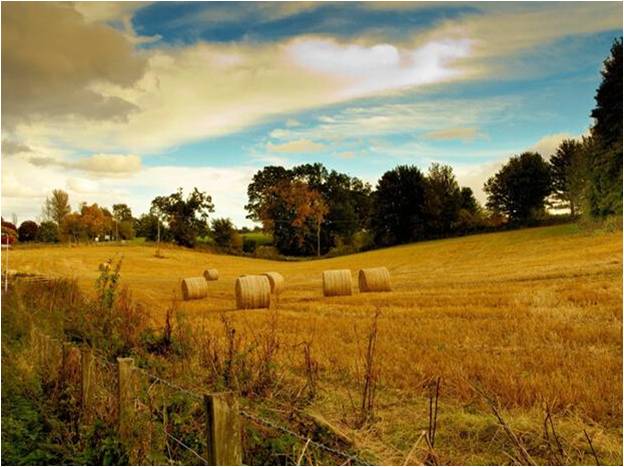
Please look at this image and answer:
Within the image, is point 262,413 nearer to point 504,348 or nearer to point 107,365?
point 107,365

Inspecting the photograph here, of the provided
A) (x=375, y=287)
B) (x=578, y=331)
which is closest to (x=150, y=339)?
(x=578, y=331)

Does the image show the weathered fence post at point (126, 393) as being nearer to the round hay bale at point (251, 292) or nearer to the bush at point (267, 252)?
the round hay bale at point (251, 292)

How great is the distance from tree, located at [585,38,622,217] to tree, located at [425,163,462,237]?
3270 centimetres

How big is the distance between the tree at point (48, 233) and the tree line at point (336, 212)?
0.13 meters

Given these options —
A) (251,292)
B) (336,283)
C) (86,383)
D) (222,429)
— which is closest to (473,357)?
(86,383)

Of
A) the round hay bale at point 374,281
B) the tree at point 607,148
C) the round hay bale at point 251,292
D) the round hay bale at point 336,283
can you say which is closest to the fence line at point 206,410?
the round hay bale at point 251,292

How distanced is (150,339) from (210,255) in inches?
2130

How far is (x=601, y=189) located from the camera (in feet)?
116

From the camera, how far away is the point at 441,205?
7062cm

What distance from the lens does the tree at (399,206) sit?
71.2 meters

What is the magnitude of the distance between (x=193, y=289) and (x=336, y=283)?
650 cm

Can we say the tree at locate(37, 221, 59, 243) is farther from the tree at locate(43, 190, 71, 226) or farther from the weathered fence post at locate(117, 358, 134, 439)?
the weathered fence post at locate(117, 358, 134, 439)

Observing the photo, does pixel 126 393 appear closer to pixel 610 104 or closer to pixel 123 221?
pixel 610 104

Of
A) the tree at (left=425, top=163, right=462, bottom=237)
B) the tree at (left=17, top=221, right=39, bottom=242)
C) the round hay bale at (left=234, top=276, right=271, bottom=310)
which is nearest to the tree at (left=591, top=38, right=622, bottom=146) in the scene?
the round hay bale at (left=234, top=276, right=271, bottom=310)
